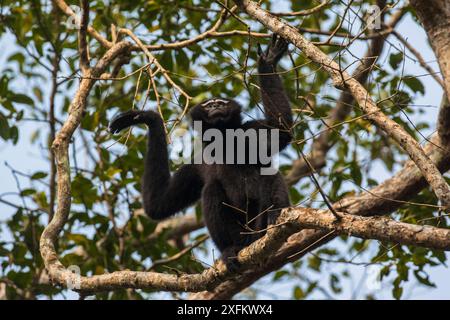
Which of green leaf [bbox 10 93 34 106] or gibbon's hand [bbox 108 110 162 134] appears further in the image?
green leaf [bbox 10 93 34 106]

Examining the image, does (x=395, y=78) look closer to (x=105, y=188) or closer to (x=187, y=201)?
(x=187, y=201)

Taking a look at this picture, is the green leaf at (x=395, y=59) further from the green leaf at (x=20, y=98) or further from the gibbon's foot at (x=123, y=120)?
the green leaf at (x=20, y=98)

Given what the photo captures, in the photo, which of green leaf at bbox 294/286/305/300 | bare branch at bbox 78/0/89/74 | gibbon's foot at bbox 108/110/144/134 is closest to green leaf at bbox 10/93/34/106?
gibbon's foot at bbox 108/110/144/134

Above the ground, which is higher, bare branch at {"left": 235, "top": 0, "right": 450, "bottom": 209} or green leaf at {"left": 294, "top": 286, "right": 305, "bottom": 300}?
bare branch at {"left": 235, "top": 0, "right": 450, "bottom": 209}

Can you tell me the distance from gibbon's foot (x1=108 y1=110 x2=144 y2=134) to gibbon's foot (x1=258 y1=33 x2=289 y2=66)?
193cm

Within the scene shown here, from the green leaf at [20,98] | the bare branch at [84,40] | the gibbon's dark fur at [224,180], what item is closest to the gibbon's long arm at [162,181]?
the gibbon's dark fur at [224,180]

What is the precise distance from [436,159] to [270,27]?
3536 mm

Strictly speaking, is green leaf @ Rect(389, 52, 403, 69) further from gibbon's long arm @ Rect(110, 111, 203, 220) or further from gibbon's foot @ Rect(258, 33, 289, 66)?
gibbon's long arm @ Rect(110, 111, 203, 220)

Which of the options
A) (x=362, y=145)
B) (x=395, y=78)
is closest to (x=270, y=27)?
(x=395, y=78)

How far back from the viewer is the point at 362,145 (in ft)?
46.0

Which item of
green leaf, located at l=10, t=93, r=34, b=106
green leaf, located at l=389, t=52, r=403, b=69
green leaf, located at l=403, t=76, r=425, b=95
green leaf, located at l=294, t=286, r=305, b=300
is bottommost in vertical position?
green leaf, located at l=294, t=286, r=305, b=300

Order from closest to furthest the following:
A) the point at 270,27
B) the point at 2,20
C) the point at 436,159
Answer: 1. the point at 270,27
2. the point at 436,159
3. the point at 2,20

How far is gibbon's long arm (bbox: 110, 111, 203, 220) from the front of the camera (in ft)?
32.4

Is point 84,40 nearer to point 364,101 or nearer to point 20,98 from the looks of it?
point 20,98
